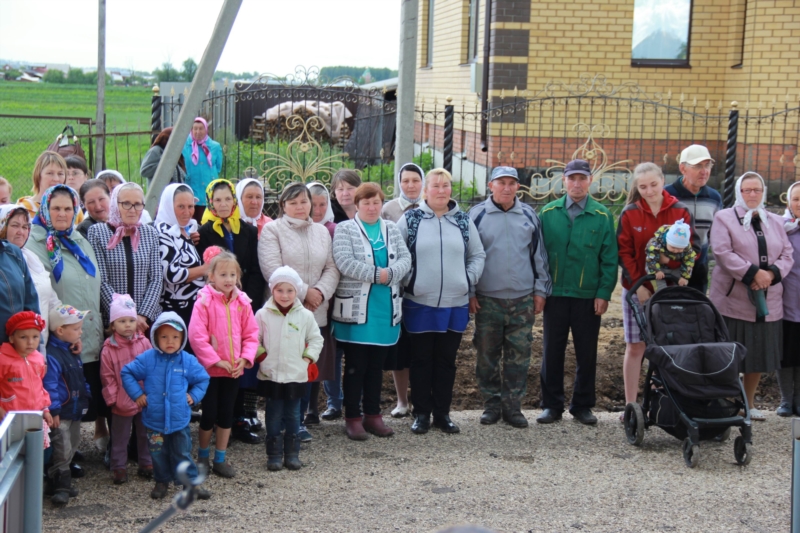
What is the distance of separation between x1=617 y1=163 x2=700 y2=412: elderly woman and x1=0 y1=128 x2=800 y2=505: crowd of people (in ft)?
0.05

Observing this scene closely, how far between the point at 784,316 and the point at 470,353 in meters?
2.84

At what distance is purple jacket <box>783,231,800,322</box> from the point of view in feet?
22.0

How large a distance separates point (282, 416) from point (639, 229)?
2.94 metres

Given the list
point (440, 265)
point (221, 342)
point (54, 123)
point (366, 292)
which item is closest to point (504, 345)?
point (440, 265)

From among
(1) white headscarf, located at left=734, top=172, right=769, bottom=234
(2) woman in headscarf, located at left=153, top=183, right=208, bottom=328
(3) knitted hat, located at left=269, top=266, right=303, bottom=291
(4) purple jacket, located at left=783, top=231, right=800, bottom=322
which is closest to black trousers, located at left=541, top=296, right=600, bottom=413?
(1) white headscarf, located at left=734, top=172, right=769, bottom=234

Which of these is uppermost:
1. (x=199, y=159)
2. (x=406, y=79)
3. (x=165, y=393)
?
(x=406, y=79)

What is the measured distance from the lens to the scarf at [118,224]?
5.38 meters

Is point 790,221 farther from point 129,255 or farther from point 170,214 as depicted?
point 129,255

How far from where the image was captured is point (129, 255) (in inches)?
214

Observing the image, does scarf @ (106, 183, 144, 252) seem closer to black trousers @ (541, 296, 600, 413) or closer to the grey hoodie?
the grey hoodie

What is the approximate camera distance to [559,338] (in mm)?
6559

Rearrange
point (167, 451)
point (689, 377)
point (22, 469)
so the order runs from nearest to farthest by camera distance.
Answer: point (22, 469) → point (167, 451) → point (689, 377)

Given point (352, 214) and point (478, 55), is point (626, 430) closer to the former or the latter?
point (352, 214)

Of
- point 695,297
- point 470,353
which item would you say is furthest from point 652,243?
point 470,353
